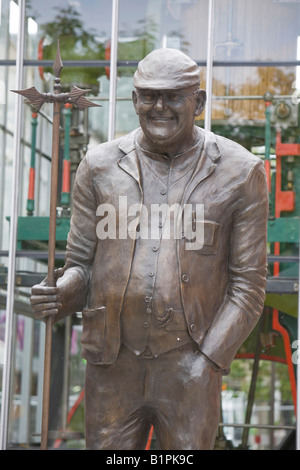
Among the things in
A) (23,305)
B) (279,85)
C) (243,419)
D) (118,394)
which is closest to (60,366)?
(23,305)

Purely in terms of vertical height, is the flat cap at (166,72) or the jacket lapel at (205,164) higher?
the flat cap at (166,72)

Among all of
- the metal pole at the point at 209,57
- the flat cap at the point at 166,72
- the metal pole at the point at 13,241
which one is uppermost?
the metal pole at the point at 209,57

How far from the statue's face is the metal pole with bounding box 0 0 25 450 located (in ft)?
23.3

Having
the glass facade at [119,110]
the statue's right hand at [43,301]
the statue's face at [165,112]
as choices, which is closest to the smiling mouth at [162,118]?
the statue's face at [165,112]

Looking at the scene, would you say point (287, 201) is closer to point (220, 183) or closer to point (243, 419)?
point (243, 419)

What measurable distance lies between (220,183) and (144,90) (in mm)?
612

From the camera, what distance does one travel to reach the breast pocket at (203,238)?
5.07m

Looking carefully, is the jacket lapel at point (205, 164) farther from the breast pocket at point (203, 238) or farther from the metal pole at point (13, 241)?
the metal pole at point (13, 241)

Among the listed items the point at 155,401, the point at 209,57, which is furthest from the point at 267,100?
the point at 155,401

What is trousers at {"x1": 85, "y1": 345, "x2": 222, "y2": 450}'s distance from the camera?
503 centimetres

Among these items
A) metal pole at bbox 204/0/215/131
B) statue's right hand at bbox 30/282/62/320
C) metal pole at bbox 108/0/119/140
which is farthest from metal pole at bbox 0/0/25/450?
statue's right hand at bbox 30/282/62/320

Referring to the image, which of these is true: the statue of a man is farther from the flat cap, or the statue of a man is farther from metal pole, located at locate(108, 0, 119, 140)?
metal pole, located at locate(108, 0, 119, 140)

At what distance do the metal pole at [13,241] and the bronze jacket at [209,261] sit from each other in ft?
22.5

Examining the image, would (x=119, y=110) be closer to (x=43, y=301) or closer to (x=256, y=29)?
(x=256, y=29)
